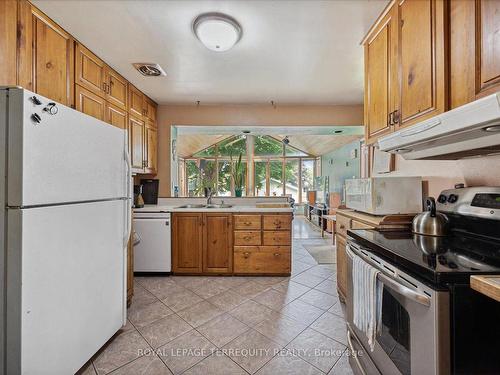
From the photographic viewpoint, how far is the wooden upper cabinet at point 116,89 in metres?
2.38

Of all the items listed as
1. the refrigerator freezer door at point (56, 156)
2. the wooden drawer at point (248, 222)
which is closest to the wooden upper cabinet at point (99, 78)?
the refrigerator freezer door at point (56, 156)

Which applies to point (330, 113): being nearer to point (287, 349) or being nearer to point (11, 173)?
point (287, 349)

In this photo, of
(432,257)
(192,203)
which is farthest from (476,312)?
(192,203)

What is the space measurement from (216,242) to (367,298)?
80.3 inches

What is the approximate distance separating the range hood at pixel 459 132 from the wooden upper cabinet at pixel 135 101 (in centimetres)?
270

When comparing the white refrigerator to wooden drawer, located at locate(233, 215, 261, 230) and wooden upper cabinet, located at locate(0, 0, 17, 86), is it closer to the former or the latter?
wooden upper cabinet, located at locate(0, 0, 17, 86)

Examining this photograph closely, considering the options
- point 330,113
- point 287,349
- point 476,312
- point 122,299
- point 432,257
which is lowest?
point 287,349

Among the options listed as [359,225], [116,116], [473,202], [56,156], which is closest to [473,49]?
[473,202]

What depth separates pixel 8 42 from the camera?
1.40 m

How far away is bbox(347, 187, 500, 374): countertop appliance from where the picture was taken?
0.73m

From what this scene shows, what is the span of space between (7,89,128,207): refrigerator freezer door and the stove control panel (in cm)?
211

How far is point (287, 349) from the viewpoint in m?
1.62

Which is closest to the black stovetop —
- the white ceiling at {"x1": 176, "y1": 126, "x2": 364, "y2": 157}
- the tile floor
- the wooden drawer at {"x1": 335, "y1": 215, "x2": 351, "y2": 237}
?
the wooden drawer at {"x1": 335, "y1": 215, "x2": 351, "y2": 237}

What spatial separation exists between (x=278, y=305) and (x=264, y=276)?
691 mm
